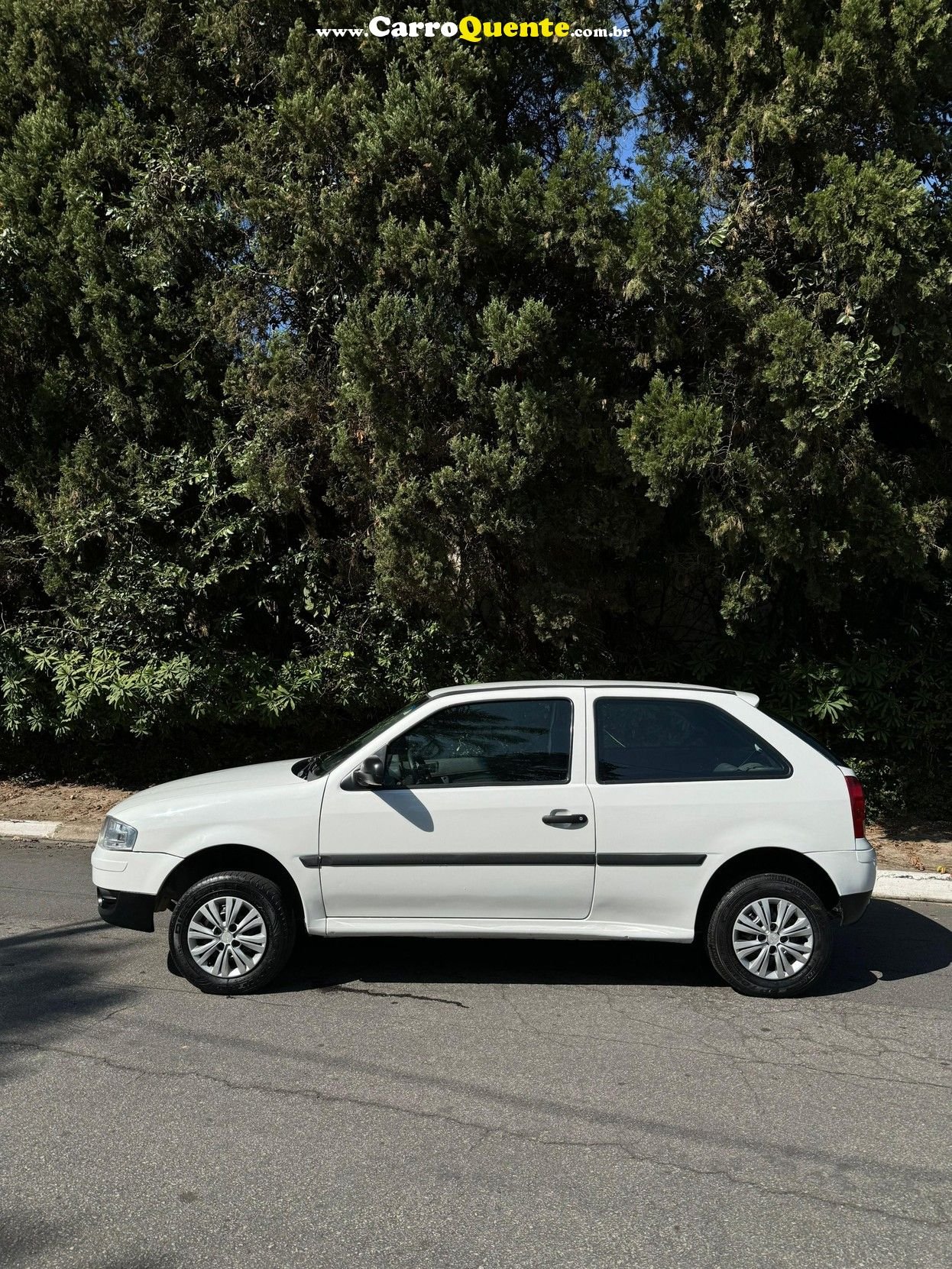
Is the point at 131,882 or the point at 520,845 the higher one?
the point at 520,845

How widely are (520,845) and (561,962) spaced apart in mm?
1070

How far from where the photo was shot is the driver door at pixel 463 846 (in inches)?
213

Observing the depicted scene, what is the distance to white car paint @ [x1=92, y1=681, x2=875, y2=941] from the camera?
5414mm

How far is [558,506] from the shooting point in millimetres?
8070

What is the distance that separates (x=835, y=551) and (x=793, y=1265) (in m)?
5.51

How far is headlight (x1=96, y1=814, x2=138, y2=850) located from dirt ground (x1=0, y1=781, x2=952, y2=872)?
4536mm

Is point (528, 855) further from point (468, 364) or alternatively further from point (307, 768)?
point (468, 364)

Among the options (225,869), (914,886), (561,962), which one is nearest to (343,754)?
(225,869)

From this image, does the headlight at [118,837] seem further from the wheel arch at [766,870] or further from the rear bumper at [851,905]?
the rear bumper at [851,905]

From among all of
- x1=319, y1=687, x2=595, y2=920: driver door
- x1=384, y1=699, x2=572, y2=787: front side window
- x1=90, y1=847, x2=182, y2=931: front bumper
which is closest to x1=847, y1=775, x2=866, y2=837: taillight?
x1=319, y1=687, x2=595, y2=920: driver door

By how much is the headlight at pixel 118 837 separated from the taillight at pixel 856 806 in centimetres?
367

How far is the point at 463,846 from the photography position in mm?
5426

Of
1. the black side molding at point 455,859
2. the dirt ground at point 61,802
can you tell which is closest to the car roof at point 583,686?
the black side molding at point 455,859

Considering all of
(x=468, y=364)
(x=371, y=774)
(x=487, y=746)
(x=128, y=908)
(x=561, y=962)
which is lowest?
(x=561, y=962)
